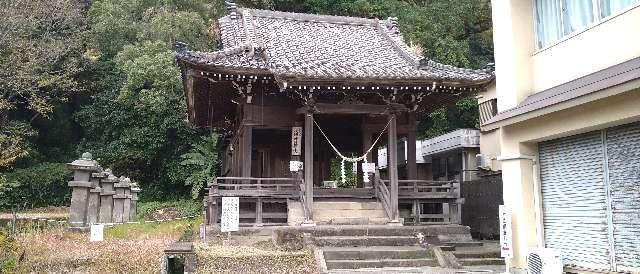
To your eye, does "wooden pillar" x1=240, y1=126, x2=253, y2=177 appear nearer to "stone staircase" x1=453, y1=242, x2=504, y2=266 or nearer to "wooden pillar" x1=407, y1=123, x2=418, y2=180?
"wooden pillar" x1=407, y1=123, x2=418, y2=180

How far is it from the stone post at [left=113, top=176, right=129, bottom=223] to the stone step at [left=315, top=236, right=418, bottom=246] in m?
12.5

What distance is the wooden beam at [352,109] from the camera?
44.6 feet

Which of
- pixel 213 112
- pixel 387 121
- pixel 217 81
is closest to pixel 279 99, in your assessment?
pixel 217 81

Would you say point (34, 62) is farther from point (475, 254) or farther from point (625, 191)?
point (625, 191)

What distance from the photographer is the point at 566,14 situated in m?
8.09

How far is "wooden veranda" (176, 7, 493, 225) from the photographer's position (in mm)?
→ 12922

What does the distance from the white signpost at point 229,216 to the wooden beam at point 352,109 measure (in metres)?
3.14

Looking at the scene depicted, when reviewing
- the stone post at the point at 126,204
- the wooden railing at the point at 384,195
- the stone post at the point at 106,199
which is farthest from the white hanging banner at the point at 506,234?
the stone post at the point at 126,204

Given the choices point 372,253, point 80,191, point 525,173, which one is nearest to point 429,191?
point 372,253

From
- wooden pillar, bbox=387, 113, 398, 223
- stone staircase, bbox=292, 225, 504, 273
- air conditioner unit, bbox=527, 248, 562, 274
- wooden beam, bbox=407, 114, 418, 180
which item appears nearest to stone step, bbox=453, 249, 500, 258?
stone staircase, bbox=292, 225, 504, 273

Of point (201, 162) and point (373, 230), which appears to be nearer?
point (373, 230)

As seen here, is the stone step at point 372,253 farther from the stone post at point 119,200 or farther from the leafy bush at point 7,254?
the stone post at point 119,200

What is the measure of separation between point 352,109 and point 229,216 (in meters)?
4.41

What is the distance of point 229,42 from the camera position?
52.9 ft
